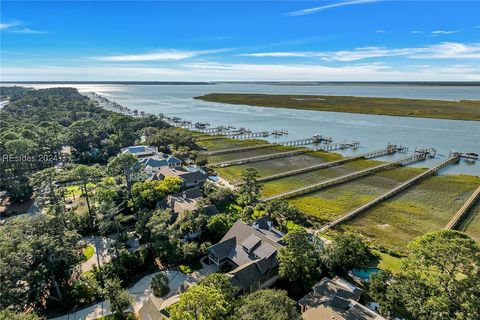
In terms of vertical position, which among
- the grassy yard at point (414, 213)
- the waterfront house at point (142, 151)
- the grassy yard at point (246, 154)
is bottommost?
the grassy yard at point (414, 213)

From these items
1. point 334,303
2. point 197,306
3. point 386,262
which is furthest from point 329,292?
point 197,306

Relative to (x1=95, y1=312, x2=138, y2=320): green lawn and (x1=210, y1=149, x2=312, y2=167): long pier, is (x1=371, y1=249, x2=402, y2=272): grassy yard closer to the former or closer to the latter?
(x1=95, y1=312, x2=138, y2=320): green lawn

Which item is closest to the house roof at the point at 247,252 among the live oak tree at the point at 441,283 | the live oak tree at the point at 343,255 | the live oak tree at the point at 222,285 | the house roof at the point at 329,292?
the house roof at the point at 329,292

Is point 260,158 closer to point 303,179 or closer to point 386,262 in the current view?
point 303,179

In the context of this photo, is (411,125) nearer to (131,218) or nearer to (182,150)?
(182,150)

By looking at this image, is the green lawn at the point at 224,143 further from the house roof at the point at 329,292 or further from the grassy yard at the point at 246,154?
the house roof at the point at 329,292
